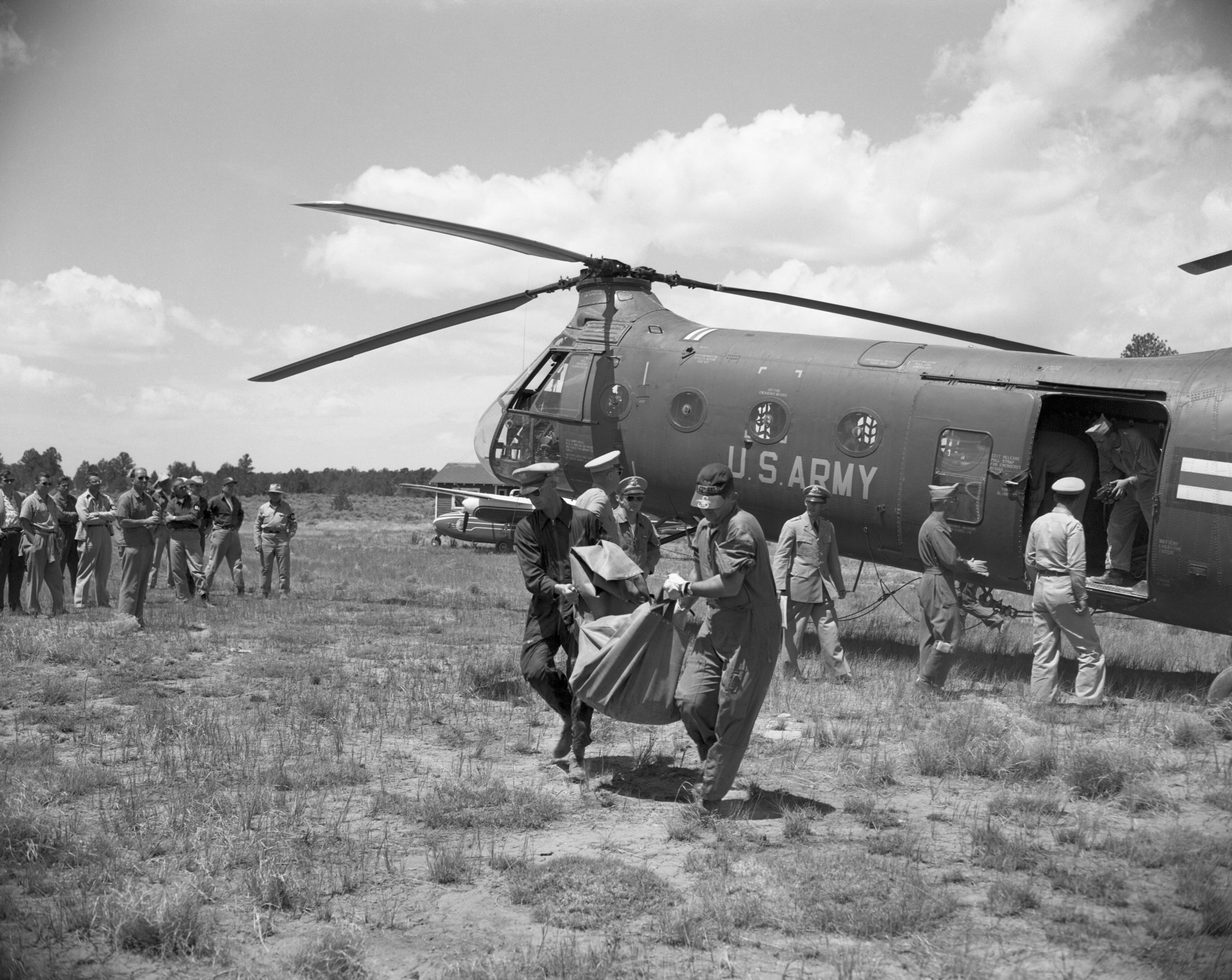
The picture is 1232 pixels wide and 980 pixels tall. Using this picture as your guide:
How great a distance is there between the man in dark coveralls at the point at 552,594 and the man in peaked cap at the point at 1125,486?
567 cm

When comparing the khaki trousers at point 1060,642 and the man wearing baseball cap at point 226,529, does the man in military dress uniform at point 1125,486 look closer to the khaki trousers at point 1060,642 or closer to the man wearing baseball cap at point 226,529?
the khaki trousers at point 1060,642

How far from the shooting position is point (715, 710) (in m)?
5.88

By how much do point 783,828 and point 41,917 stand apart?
12.0 ft

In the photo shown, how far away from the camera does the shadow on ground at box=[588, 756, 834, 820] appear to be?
5.93 meters

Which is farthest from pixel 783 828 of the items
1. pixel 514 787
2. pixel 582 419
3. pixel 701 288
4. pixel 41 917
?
pixel 701 288

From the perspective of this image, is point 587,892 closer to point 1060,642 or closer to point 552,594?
point 552,594

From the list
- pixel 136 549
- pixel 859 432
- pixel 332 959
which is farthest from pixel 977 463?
pixel 136 549

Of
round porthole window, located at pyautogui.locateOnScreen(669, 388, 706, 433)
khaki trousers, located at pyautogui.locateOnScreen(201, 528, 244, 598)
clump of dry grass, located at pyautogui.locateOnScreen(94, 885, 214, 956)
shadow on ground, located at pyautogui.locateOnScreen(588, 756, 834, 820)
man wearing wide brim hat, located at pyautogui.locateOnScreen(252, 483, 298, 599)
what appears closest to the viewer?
clump of dry grass, located at pyautogui.locateOnScreen(94, 885, 214, 956)

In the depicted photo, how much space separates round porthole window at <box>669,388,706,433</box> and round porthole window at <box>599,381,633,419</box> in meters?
0.69

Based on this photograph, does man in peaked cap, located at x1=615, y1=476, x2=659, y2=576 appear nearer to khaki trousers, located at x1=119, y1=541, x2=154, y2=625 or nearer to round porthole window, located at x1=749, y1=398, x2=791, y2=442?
round porthole window, located at x1=749, y1=398, x2=791, y2=442

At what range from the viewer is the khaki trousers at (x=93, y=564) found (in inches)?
555

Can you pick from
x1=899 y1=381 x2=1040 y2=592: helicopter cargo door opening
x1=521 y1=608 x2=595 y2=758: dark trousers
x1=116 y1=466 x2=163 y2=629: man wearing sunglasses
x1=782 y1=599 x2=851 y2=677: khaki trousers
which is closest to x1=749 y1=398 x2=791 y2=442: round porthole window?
x1=899 y1=381 x2=1040 y2=592: helicopter cargo door opening

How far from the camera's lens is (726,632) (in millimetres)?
5754

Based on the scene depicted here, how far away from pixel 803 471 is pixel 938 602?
2441 mm
